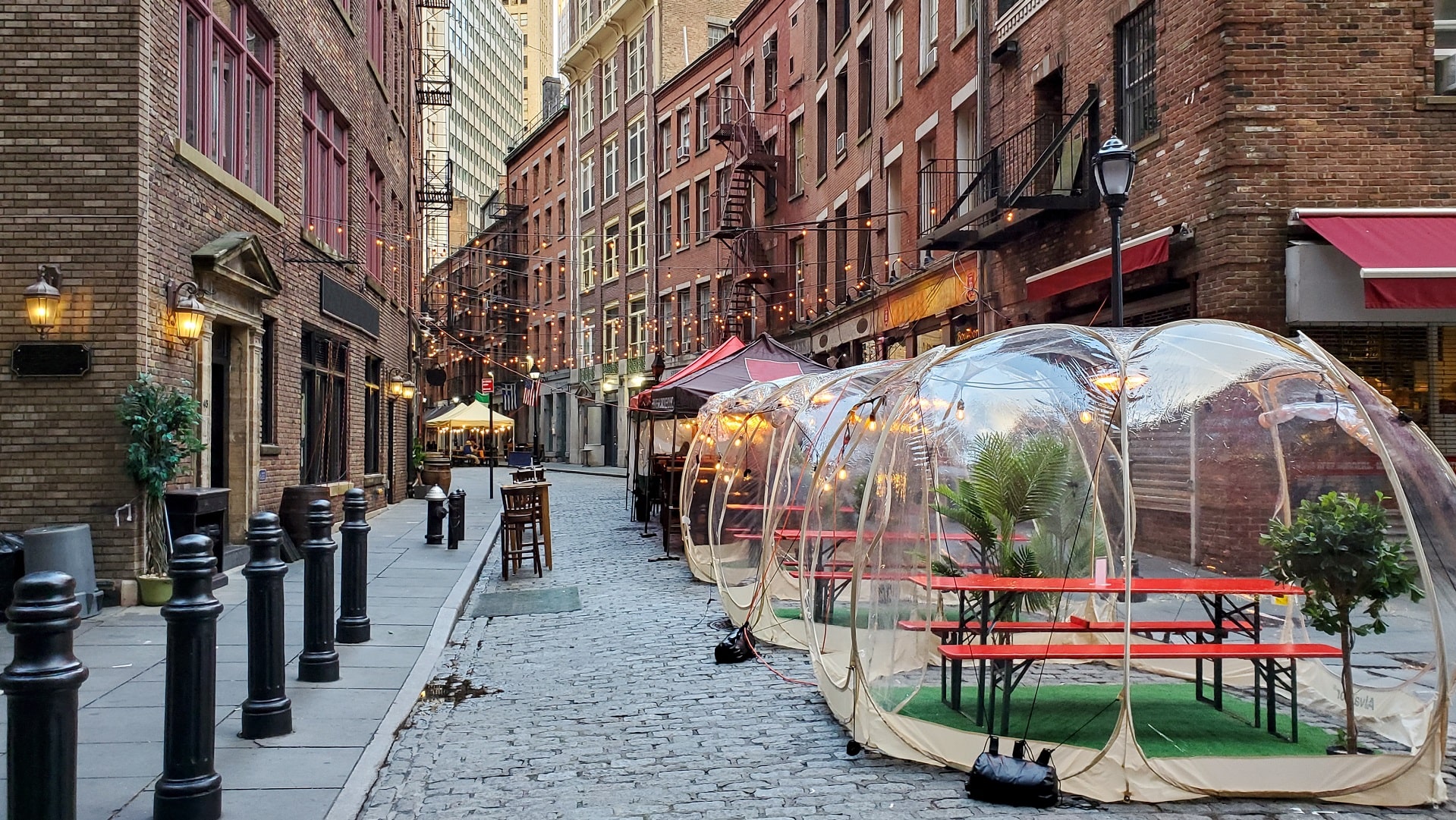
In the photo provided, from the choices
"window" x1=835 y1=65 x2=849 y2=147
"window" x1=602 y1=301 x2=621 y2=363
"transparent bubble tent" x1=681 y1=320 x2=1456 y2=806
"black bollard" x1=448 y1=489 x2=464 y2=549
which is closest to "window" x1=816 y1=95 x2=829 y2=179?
"window" x1=835 y1=65 x2=849 y2=147

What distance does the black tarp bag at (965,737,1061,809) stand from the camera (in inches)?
216

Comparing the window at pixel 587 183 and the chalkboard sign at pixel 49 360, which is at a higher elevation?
the window at pixel 587 183

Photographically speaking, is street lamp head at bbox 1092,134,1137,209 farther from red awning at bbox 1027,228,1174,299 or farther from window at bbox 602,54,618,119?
window at bbox 602,54,618,119

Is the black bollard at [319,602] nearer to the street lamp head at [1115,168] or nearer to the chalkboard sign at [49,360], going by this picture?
the chalkboard sign at [49,360]

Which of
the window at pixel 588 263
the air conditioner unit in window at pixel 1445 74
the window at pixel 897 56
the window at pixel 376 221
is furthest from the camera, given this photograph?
the window at pixel 588 263

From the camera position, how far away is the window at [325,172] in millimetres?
17797

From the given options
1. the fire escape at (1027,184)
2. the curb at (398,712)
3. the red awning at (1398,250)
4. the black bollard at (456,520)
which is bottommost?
the curb at (398,712)

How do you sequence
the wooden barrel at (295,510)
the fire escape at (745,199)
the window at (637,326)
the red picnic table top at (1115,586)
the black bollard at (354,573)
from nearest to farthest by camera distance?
1. the red picnic table top at (1115,586)
2. the black bollard at (354,573)
3. the wooden barrel at (295,510)
4. the fire escape at (745,199)
5. the window at (637,326)

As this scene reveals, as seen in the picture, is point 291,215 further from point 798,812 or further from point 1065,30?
point 798,812

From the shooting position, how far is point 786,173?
116 ft

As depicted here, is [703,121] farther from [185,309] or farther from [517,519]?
[185,309]

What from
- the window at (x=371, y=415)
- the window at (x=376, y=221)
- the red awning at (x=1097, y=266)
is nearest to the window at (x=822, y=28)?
the window at (x=376, y=221)

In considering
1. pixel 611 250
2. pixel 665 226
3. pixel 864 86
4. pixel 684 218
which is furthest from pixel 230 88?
pixel 611 250

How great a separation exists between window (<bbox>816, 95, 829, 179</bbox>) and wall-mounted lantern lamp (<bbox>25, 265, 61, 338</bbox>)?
76.7 feet
